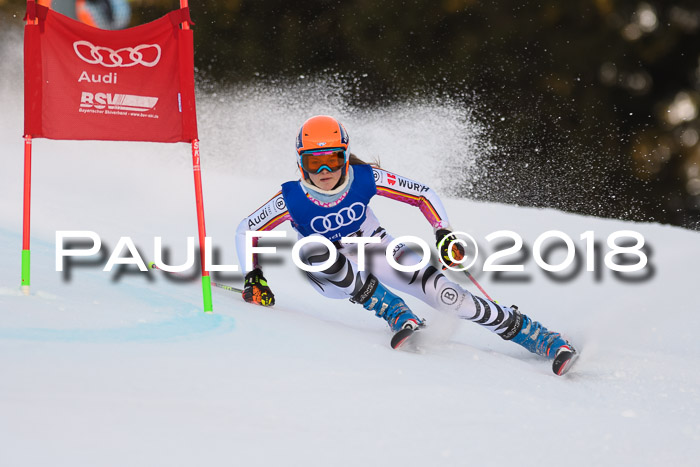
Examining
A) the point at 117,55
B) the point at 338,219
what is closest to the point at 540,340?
the point at 338,219

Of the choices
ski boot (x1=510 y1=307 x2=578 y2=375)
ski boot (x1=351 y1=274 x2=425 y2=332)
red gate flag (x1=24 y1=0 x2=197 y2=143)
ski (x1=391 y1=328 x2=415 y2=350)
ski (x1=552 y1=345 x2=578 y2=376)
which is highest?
red gate flag (x1=24 y1=0 x2=197 y2=143)

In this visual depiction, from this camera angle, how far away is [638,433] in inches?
107

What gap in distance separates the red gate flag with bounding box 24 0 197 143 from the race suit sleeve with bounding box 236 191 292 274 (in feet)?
2.06

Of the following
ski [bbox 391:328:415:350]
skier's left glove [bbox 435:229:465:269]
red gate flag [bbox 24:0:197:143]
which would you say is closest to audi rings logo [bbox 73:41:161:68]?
red gate flag [bbox 24:0:197:143]

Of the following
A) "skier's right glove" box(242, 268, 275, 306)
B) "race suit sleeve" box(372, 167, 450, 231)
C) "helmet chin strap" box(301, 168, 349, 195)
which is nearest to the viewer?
"helmet chin strap" box(301, 168, 349, 195)

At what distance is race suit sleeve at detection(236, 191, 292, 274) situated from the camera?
399cm

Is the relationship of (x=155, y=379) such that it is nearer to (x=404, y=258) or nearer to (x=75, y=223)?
(x=404, y=258)

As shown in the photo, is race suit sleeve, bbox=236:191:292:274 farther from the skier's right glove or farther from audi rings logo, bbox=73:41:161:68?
audi rings logo, bbox=73:41:161:68

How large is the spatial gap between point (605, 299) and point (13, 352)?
13.6 feet

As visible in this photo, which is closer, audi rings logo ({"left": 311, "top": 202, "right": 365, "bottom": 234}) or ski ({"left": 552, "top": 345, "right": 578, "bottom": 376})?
ski ({"left": 552, "top": 345, "right": 578, "bottom": 376})

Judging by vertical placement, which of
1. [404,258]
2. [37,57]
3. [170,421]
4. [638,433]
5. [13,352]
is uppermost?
[37,57]

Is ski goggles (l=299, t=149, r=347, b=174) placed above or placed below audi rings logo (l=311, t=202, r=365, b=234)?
above

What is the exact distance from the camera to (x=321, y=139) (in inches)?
148

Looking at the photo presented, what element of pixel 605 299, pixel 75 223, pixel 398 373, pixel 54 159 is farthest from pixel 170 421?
pixel 54 159
